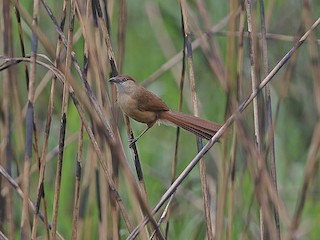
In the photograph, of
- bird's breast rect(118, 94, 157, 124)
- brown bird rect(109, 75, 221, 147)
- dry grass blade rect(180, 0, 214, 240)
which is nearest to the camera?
dry grass blade rect(180, 0, 214, 240)

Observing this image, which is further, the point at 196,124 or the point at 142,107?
the point at 142,107

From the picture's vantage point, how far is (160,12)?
12.8 feet

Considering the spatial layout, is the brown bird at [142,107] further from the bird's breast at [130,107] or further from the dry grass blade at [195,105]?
the dry grass blade at [195,105]

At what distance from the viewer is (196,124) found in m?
2.14

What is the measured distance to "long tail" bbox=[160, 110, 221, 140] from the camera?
6.87 ft

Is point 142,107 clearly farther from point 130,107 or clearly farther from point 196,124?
point 196,124

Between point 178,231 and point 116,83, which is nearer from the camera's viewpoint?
point 116,83

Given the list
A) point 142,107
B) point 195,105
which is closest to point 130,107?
point 142,107

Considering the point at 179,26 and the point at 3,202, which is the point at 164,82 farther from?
the point at 3,202

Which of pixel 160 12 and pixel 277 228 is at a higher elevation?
pixel 160 12

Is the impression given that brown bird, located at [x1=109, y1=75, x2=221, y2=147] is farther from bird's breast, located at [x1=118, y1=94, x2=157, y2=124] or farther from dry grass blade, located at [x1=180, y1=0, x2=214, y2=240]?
dry grass blade, located at [x1=180, y1=0, x2=214, y2=240]

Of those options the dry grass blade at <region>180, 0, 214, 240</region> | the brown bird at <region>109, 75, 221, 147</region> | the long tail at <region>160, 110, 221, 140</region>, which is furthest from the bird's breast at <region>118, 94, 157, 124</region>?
the dry grass blade at <region>180, 0, 214, 240</region>

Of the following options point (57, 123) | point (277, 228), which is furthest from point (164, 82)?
point (277, 228)

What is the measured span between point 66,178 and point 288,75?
1209mm
